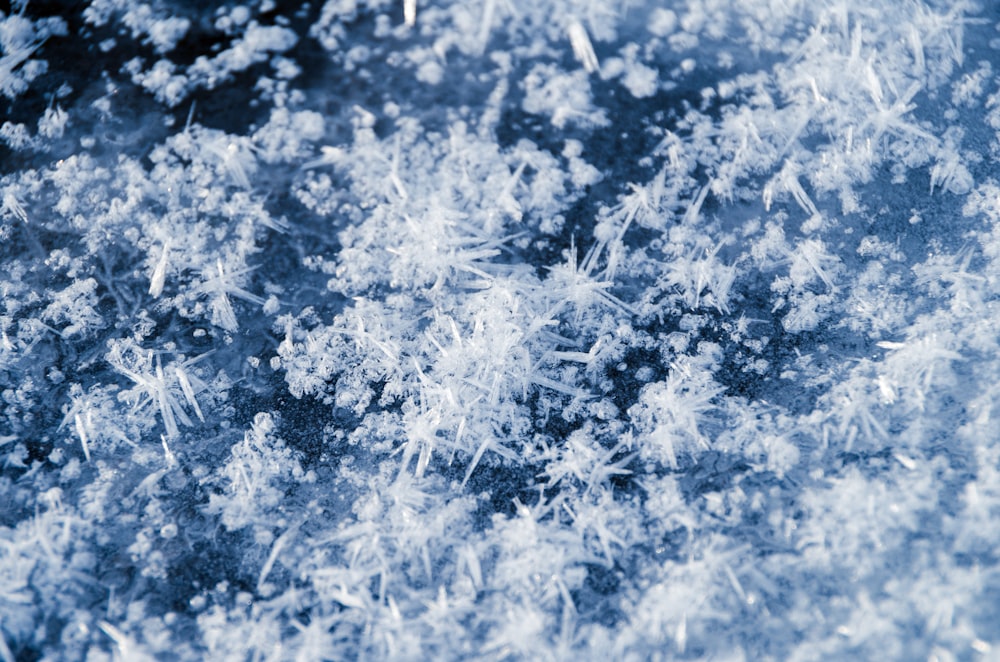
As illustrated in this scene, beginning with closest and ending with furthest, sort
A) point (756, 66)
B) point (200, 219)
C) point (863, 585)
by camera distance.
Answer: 1. point (863, 585)
2. point (200, 219)
3. point (756, 66)

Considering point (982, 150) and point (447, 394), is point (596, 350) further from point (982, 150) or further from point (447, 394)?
point (982, 150)

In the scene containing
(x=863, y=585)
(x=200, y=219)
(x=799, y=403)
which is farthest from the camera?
(x=200, y=219)

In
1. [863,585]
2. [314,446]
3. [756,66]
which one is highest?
[756,66]

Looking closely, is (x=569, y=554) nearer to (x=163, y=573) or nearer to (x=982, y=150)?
(x=163, y=573)

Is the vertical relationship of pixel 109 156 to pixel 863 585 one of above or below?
above

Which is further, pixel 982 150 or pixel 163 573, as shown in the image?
pixel 982 150

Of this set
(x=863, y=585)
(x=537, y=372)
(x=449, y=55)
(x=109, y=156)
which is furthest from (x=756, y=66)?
(x=109, y=156)

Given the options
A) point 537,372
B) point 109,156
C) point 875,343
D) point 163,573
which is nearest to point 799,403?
point 875,343
